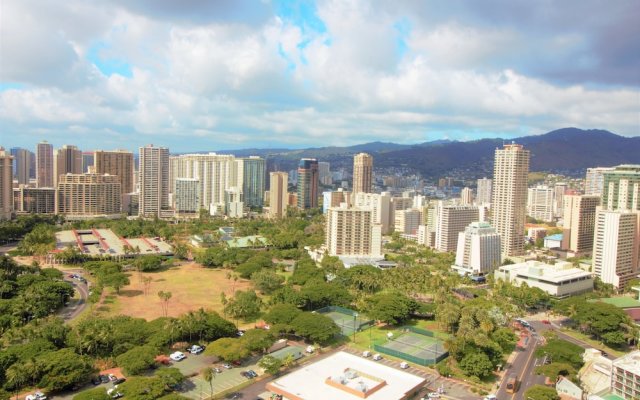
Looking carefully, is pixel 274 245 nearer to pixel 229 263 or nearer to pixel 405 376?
pixel 229 263

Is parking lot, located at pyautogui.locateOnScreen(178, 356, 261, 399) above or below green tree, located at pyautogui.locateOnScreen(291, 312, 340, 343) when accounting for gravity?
below

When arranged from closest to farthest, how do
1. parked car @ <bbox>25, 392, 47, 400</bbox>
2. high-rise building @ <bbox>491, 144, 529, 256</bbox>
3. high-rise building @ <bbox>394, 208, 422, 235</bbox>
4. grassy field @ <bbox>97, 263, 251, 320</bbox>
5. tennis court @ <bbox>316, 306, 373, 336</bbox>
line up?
parked car @ <bbox>25, 392, 47, 400</bbox> < tennis court @ <bbox>316, 306, 373, 336</bbox> < grassy field @ <bbox>97, 263, 251, 320</bbox> < high-rise building @ <bbox>491, 144, 529, 256</bbox> < high-rise building @ <bbox>394, 208, 422, 235</bbox>

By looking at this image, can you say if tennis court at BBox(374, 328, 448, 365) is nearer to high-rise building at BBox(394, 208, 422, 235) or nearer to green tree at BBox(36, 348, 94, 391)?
green tree at BBox(36, 348, 94, 391)

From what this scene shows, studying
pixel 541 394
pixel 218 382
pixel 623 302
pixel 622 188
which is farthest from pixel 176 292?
pixel 622 188

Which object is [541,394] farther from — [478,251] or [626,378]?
[478,251]

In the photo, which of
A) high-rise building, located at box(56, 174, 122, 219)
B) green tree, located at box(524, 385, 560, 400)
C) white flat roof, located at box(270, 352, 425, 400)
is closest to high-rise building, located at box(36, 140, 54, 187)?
high-rise building, located at box(56, 174, 122, 219)
